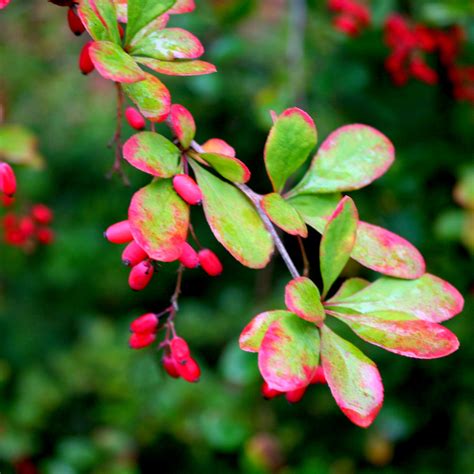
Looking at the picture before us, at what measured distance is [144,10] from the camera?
0.59 metres

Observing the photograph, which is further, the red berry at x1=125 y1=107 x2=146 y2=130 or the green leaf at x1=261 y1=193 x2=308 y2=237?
the red berry at x1=125 y1=107 x2=146 y2=130

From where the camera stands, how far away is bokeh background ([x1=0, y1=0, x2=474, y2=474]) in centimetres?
161

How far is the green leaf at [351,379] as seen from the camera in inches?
21.3

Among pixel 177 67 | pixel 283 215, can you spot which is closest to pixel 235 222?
pixel 283 215

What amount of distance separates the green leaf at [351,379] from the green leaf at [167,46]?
0.29m

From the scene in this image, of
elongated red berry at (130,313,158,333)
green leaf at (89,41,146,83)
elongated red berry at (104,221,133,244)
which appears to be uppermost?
green leaf at (89,41,146,83)

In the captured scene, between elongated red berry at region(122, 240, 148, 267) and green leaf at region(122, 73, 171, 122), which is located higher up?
green leaf at region(122, 73, 171, 122)

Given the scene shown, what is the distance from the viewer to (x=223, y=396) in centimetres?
172

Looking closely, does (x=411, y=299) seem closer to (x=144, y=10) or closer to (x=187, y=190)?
(x=187, y=190)

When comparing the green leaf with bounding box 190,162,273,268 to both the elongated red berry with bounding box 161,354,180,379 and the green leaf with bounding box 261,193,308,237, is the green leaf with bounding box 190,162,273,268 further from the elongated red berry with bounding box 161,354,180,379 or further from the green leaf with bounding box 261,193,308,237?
the elongated red berry with bounding box 161,354,180,379

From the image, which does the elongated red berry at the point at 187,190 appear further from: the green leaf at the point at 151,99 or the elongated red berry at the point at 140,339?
the elongated red berry at the point at 140,339

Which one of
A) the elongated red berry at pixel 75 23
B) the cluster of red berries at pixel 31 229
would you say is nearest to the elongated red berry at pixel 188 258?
the elongated red berry at pixel 75 23

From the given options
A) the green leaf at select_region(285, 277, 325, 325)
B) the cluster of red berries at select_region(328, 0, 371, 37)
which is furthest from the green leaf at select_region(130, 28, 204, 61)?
the cluster of red berries at select_region(328, 0, 371, 37)

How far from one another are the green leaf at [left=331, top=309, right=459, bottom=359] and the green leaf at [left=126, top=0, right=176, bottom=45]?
1.09ft
